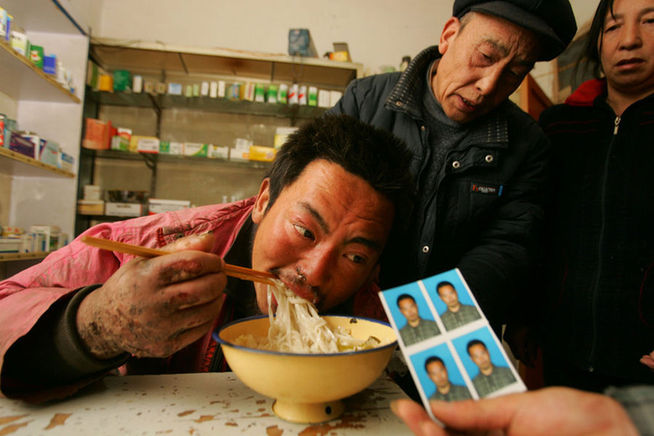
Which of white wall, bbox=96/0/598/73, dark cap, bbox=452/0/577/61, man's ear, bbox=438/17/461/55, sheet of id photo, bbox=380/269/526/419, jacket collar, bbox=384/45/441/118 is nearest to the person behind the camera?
sheet of id photo, bbox=380/269/526/419

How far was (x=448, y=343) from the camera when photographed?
700 millimetres

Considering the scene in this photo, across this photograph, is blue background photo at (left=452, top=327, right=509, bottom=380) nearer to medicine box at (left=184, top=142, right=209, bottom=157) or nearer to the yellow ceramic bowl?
the yellow ceramic bowl

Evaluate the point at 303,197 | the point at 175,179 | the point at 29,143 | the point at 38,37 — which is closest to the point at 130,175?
the point at 175,179

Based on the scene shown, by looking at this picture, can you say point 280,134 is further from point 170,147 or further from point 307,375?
point 307,375

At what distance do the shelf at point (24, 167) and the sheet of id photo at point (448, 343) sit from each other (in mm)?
3471

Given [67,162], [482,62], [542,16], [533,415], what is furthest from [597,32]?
[67,162]

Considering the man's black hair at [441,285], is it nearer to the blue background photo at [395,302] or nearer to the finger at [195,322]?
the blue background photo at [395,302]

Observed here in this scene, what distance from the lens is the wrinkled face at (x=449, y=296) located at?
741mm

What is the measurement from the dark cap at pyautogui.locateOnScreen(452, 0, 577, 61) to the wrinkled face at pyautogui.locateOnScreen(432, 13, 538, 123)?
0.05 metres

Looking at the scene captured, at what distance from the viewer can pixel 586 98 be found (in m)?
1.83

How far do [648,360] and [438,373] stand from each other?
146 cm

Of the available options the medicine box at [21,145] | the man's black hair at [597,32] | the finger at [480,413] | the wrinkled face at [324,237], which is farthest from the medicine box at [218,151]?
the finger at [480,413]

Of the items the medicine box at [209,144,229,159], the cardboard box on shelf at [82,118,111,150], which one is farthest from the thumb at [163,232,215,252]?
the cardboard box on shelf at [82,118,111,150]

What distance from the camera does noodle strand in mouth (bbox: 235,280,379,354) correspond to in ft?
3.30
